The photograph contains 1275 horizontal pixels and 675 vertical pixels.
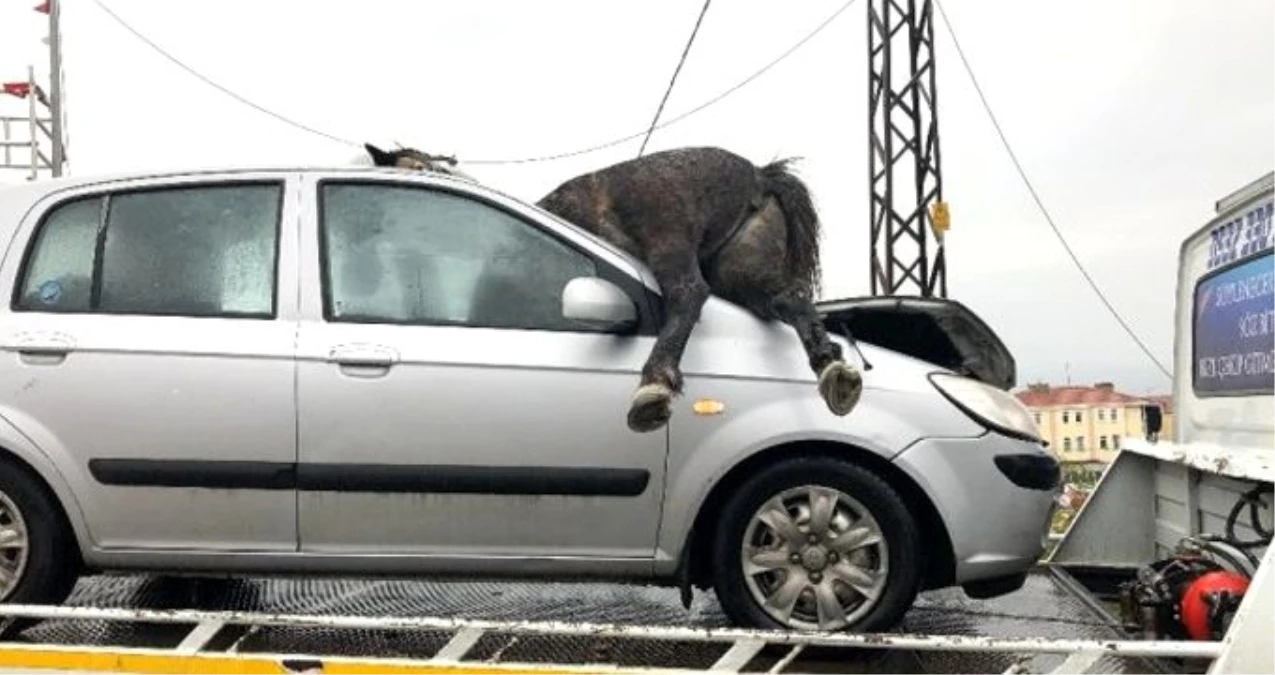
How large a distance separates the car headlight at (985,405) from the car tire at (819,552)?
0.35 metres

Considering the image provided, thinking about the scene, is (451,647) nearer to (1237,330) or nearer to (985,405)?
(985,405)

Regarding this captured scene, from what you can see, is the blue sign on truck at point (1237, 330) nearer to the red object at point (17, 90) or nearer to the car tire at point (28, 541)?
the car tire at point (28, 541)

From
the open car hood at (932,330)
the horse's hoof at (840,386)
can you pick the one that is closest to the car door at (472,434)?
the horse's hoof at (840,386)

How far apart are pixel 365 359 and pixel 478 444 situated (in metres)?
0.41

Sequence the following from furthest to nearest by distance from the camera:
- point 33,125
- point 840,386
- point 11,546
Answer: point 33,125
point 11,546
point 840,386

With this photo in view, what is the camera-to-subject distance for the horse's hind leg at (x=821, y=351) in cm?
323

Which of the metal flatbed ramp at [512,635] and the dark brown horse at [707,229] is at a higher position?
the dark brown horse at [707,229]

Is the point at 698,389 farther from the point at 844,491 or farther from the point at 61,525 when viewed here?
the point at 61,525

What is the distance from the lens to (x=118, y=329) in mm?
3484

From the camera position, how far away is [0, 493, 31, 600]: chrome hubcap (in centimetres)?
343

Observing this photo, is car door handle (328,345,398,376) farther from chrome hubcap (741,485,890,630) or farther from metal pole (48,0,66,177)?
metal pole (48,0,66,177)

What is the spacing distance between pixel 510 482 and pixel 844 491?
937mm

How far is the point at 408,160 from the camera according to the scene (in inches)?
157

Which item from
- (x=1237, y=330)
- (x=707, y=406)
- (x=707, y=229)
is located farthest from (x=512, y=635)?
(x=1237, y=330)
